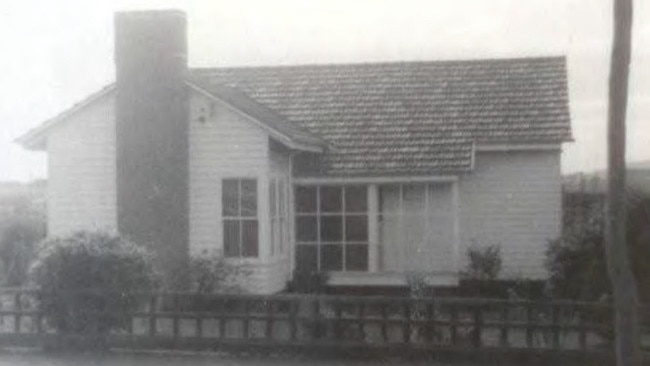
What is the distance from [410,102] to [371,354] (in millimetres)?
13037

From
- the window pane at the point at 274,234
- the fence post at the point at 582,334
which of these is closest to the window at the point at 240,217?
the window pane at the point at 274,234

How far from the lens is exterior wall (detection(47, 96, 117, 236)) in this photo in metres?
25.7

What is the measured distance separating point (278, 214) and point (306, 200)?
6.03 ft

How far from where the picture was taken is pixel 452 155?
2716 centimetres

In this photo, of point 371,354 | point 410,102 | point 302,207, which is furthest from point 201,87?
point 371,354

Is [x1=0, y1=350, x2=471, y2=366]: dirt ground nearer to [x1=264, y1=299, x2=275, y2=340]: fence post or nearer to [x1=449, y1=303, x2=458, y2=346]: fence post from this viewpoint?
[x1=264, y1=299, x2=275, y2=340]: fence post

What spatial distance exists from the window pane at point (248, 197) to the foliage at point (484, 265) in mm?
5358

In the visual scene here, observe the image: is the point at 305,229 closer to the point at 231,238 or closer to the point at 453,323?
the point at 231,238

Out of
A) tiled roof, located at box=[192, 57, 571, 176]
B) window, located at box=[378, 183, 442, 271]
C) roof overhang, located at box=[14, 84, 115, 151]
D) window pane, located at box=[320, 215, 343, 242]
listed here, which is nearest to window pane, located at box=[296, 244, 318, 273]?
window pane, located at box=[320, 215, 343, 242]

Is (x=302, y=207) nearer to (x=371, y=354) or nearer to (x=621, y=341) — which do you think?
(x=371, y=354)

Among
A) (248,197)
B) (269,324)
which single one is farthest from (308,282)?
(269,324)

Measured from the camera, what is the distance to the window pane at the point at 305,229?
27812 millimetres

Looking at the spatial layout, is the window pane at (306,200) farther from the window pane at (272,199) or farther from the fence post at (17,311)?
the fence post at (17,311)

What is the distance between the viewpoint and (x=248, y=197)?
981 inches
